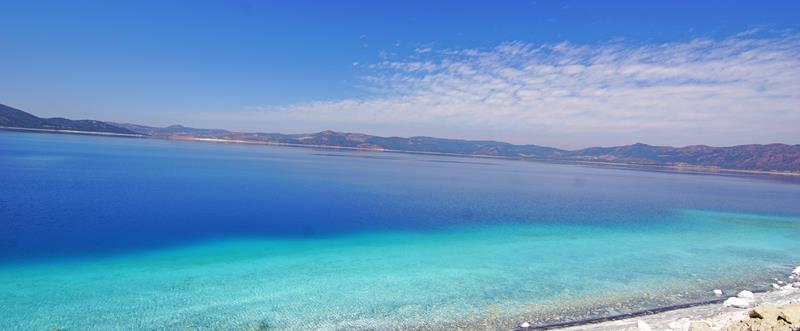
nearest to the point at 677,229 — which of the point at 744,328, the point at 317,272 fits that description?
the point at 744,328

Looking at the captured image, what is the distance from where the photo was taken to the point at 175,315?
458 inches

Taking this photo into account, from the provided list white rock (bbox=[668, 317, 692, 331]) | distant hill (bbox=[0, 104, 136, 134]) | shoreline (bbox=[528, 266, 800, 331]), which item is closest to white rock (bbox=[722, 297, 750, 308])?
shoreline (bbox=[528, 266, 800, 331])

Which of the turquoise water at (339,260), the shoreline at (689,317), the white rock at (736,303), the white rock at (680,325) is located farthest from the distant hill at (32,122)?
the white rock at (736,303)

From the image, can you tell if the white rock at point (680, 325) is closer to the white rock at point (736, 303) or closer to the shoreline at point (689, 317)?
the shoreline at point (689, 317)

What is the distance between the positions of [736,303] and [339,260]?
48.2 feet

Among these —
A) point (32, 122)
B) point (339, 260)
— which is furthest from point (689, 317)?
point (32, 122)

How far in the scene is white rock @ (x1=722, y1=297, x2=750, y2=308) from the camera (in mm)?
12898

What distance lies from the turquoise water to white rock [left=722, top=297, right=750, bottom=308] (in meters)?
1.17

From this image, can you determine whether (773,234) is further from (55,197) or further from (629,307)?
(55,197)

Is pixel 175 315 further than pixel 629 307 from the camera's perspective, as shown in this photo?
No

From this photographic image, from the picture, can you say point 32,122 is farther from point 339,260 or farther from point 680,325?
point 680,325

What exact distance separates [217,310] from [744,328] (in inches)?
526

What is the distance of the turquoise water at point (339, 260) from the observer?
12281 mm

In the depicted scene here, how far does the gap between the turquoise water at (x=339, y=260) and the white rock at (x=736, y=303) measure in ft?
3.82
